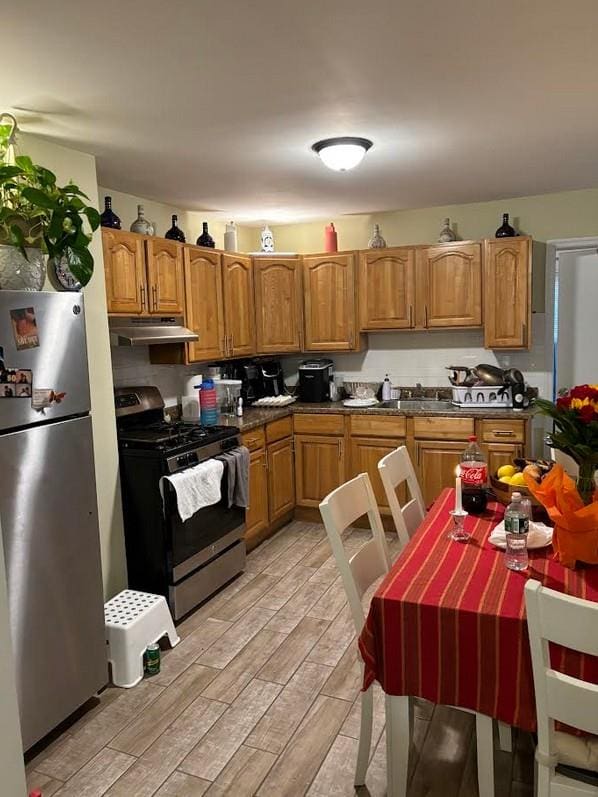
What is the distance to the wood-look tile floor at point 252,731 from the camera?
2102 mm

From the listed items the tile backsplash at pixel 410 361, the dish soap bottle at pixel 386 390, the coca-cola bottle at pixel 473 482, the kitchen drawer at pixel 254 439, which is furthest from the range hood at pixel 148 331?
the coca-cola bottle at pixel 473 482

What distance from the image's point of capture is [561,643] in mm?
1297

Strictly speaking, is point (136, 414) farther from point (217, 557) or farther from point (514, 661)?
point (514, 661)

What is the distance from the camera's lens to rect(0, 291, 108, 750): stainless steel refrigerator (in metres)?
2.13

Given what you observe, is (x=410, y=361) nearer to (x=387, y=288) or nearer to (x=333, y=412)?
(x=387, y=288)

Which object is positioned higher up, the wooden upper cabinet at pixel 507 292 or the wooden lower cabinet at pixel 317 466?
the wooden upper cabinet at pixel 507 292

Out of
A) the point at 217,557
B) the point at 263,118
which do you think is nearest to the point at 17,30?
the point at 263,118

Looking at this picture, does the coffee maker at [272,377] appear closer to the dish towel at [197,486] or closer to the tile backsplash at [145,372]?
the tile backsplash at [145,372]

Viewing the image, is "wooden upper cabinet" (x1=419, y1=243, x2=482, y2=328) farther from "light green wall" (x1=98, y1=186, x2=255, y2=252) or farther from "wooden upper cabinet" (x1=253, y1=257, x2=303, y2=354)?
"light green wall" (x1=98, y1=186, x2=255, y2=252)

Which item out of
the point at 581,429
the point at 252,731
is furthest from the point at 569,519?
the point at 252,731

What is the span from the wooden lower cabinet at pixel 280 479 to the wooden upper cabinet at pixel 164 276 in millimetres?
A: 1276

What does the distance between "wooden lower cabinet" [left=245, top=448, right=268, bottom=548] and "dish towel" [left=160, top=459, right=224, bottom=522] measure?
654 mm

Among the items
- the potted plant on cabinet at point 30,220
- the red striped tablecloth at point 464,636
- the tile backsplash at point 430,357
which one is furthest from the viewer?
the tile backsplash at point 430,357

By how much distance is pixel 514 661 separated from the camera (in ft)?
5.11
